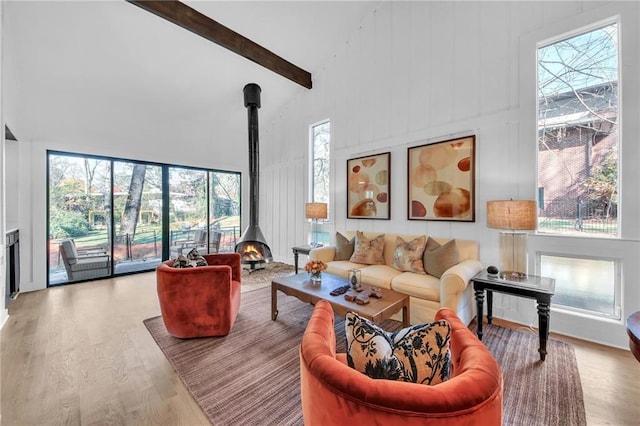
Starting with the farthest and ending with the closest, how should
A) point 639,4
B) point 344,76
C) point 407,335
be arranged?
point 344,76, point 639,4, point 407,335

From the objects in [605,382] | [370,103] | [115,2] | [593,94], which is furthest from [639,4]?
[115,2]

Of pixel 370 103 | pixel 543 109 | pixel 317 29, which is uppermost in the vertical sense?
pixel 317 29

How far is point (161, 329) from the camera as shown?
2770 millimetres

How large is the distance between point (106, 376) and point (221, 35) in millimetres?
4223

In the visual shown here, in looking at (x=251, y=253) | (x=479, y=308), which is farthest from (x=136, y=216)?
(x=479, y=308)

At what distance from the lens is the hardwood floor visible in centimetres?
165

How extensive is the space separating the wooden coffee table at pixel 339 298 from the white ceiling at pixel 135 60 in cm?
373

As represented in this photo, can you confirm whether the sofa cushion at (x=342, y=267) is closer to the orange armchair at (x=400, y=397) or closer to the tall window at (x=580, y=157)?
the tall window at (x=580, y=157)

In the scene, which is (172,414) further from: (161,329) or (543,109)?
(543,109)

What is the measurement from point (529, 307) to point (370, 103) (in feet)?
11.2

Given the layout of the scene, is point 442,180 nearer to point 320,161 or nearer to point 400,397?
point 320,161

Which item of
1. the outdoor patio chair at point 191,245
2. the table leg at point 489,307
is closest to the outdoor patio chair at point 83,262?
the outdoor patio chair at point 191,245

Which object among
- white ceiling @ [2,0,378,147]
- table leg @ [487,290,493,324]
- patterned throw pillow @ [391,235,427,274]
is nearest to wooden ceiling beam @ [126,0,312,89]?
white ceiling @ [2,0,378,147]

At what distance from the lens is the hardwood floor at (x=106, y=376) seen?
65.0 inches
